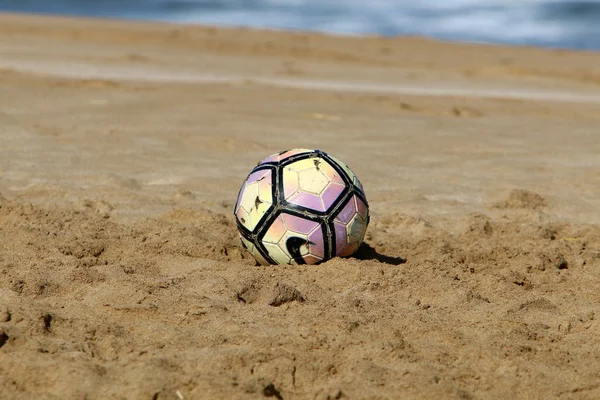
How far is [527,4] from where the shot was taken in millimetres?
32219

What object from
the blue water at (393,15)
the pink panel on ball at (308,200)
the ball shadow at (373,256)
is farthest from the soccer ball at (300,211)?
the blue water at (393,15)

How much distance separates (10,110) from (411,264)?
5722mm

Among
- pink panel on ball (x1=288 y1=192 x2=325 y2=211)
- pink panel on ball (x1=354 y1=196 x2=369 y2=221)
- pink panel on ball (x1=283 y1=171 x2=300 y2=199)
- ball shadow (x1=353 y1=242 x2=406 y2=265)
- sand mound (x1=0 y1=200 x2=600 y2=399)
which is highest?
pink panel on ball (x1=283 y1=171 x2=300 y2=199)

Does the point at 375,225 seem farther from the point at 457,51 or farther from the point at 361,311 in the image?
the point at 457,51

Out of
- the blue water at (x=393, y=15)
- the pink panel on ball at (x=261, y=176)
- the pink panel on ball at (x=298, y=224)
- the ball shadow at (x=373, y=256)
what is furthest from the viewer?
the blue water at (x=393, y=15)

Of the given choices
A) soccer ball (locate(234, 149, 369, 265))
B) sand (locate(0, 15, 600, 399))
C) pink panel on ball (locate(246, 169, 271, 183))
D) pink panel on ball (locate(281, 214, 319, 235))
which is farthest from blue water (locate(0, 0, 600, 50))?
pink panel on ball (locate(281, 214, 319, 235))

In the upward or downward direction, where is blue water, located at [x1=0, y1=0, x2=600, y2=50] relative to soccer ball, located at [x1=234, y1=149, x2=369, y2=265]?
downward

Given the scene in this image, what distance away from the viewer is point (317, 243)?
4895 millimetres

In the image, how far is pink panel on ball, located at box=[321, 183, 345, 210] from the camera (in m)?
4.88

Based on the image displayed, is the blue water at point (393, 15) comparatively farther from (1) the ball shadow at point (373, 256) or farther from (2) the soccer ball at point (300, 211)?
(2) the soccer ball at point (300, 211)

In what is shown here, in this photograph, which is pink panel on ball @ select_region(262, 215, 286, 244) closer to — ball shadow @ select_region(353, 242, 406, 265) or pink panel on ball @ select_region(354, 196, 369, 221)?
pink panel on ball @ select_region(354, 196, 369, 221)

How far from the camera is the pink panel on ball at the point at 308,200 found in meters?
4.85

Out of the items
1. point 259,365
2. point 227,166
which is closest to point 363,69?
point 227,166

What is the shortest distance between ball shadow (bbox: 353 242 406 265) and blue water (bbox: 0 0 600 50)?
65.4ft
